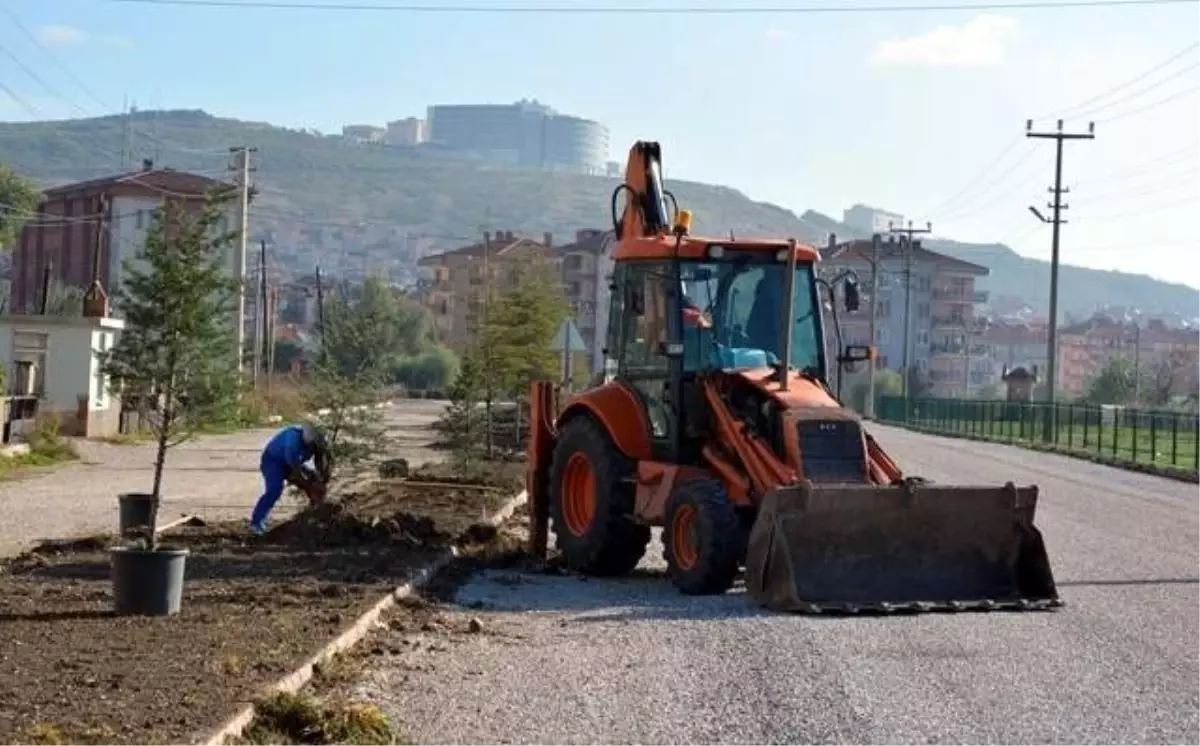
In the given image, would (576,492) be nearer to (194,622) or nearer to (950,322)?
(194,622)

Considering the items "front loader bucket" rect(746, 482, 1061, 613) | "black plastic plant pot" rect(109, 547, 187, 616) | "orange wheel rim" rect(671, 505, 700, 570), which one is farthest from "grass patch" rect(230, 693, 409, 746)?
"orange wheel rim" rect(671, 505, 700, 570)

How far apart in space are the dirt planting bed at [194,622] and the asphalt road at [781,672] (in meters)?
0.84

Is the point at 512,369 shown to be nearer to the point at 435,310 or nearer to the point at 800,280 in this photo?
the point at 800,280

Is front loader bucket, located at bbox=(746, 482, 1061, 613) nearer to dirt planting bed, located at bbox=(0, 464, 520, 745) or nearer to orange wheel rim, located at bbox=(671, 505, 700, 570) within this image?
orange wheel rim, located at bbox=(671, 505, 700, 570)

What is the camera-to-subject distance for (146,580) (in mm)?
12922

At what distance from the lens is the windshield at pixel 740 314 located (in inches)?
702

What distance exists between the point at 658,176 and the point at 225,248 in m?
6.11

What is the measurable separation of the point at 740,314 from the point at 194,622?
7.05 m

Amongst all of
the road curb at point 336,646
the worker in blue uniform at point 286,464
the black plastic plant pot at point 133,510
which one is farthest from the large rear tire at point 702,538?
the black plastic plant pot at point 133,510

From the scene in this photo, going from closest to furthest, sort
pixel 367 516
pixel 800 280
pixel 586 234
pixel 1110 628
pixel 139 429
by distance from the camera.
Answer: pixel 1110 628
pixel 800 280
pixel 367 516
pixel 139 429
pixel 586 234

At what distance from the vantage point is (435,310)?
474 ft

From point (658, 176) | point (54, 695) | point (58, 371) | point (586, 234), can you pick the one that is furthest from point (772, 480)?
point (586, 234)

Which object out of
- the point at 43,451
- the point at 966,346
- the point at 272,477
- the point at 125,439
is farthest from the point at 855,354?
the point at 966,346

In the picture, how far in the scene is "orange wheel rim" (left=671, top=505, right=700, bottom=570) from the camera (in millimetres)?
16594
